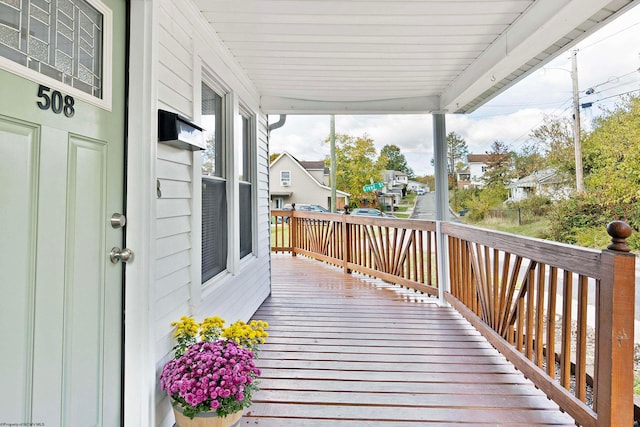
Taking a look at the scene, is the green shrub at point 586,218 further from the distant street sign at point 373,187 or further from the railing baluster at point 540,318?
the distant street sign at point 373,187

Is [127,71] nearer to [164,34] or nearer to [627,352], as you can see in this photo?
[164,34]

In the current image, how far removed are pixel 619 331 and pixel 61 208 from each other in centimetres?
213

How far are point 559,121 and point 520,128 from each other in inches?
16.7

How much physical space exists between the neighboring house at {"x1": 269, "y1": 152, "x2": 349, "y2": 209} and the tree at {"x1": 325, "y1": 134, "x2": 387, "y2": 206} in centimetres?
491

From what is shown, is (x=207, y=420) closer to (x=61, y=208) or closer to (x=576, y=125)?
(x=61, y=208)

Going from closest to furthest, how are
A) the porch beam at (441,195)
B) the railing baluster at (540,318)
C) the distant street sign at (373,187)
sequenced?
the railing baluster at (540,318) < the porch beam at (441,195) < the distant street sign at (373,187)

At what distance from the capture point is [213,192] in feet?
7.92

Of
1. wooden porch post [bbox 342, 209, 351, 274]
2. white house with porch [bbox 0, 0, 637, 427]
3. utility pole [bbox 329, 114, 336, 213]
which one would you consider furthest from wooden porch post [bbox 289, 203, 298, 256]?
white house with porch [bbox 0, 0, 637, 427]

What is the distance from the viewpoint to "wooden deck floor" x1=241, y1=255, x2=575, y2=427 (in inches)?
67.4

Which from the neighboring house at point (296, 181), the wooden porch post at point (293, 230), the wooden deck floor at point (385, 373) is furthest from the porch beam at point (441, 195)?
the neighboring house at point (296, 181)

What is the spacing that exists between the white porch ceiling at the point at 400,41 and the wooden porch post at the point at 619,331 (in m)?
1.32

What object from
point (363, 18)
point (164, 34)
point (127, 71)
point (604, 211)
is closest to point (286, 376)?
point (127, 71)

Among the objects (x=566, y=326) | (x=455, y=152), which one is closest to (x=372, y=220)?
(x=455, y=152)

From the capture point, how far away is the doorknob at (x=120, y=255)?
1.29m
